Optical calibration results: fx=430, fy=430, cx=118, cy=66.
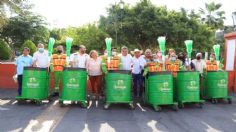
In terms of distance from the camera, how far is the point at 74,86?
11.9m

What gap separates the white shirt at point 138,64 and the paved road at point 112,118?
1404 millimetres

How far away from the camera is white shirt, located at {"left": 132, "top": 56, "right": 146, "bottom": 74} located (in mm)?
13117

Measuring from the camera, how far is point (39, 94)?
1230cm

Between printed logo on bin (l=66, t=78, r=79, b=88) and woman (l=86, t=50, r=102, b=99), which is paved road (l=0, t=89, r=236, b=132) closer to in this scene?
printed logo on bin (l=66, t=78, r=79, b=88)

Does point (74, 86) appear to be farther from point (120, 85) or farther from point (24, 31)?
point (24, 31)

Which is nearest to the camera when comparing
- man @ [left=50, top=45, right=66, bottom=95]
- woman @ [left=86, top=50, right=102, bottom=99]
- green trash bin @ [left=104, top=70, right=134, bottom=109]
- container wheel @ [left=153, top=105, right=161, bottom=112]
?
container wheel @ [left=153, top=105, right=161, bottom=112]

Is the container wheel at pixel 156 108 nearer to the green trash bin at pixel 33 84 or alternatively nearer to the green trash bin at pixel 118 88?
the green trash bin at pixel 118 88

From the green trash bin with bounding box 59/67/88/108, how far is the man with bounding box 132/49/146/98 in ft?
6.33

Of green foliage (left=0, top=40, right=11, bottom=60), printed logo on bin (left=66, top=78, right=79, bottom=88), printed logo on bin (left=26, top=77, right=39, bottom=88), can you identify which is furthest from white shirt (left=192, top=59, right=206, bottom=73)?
green foliage (left=0, top=40, right=11, bottom=60)

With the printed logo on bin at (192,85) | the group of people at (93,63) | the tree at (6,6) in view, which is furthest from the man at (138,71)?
the tree at (6,6)

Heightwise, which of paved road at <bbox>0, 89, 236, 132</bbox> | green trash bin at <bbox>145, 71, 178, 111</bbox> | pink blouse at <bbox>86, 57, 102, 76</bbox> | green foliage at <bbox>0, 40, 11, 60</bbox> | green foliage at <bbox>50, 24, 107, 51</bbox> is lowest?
paved road at <bbox>0, 89, 236, 132</bbox>

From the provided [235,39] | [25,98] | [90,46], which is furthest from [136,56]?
[90,46]

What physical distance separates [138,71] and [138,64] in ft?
0.76

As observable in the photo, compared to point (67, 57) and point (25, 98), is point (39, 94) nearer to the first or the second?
point (25, 98)
